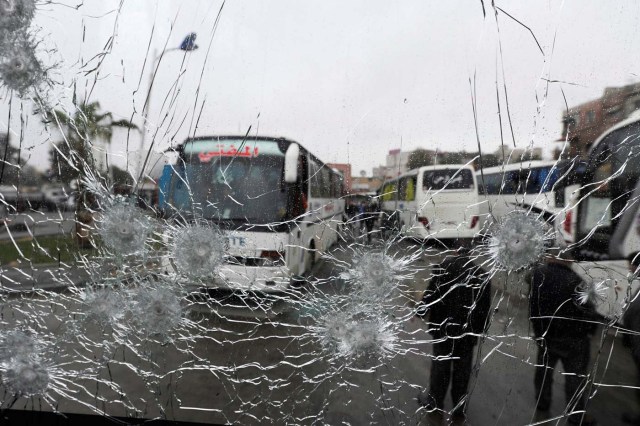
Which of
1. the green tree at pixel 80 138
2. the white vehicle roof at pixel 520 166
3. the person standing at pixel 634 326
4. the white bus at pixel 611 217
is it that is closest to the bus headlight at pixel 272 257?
the green tree at pixel 80 138

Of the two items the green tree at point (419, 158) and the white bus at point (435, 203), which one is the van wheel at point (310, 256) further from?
the green tree at point (419, 158)

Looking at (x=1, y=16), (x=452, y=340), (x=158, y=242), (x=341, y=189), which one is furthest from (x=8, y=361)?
(x=452, y=340)

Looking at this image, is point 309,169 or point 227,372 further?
point 227,372

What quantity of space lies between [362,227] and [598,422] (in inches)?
38.7

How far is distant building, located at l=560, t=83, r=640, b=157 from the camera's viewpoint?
1.26 m

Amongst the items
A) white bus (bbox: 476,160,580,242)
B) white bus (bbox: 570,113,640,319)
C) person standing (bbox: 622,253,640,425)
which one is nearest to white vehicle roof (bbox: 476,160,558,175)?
white bus (bbox: 476,160,580,242)

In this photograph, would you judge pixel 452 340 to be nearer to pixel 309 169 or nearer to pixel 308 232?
pixel 308 232

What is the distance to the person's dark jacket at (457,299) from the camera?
4.44 feet

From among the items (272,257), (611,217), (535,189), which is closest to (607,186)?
(611,217)

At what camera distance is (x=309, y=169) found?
1.34 m

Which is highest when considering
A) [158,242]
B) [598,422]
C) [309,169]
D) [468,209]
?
[309,169]

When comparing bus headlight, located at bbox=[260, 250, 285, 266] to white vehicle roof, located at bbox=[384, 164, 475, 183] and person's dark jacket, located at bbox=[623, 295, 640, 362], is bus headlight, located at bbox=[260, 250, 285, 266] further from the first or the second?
person's dark jacket, located at bbox=[623, 295, 640, 362]

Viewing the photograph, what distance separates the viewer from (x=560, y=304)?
1.32 m

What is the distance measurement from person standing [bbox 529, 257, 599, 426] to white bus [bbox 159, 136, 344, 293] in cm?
70
